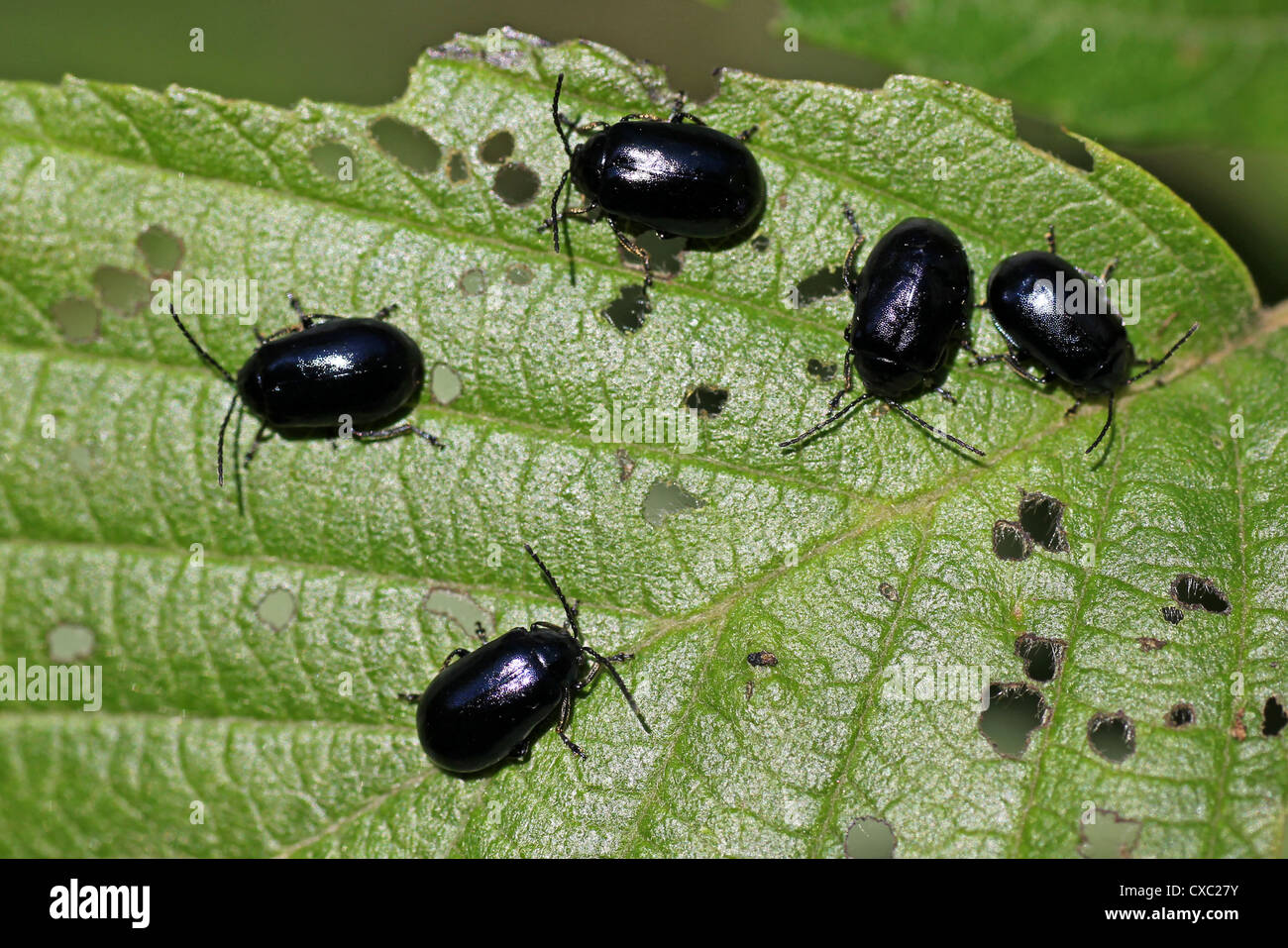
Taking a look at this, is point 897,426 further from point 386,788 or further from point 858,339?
point 386,788

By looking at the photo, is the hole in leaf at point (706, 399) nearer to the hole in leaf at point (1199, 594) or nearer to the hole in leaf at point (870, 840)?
the hole in leaf at point (870, 840)

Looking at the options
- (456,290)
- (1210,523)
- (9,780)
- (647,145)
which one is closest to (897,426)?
(1210,523)

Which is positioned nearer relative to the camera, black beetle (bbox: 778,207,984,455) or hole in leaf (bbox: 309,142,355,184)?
black beetle (bbox: 778,207,984,455)

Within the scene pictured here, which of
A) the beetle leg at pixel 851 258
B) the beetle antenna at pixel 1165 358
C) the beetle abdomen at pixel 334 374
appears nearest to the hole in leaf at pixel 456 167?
the beetle abdomen at pixel 334 374

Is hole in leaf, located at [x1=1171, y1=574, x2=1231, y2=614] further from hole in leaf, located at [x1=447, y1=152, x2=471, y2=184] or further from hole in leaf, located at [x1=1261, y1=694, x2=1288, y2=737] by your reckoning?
hole in leaf, located at [x1=447, y1=152, x2=471, y2=184]

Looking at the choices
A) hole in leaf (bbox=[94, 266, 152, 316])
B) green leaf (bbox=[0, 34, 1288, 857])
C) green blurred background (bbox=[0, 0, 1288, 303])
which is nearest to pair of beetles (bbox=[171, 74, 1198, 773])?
green leaf (bbox=[0, 34, 1288, 857])

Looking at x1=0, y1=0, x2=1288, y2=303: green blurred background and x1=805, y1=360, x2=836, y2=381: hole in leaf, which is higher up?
x1=0, y1=0, x2=1288, y2=303: green blurred background

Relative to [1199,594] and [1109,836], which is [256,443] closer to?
[1109,836]
